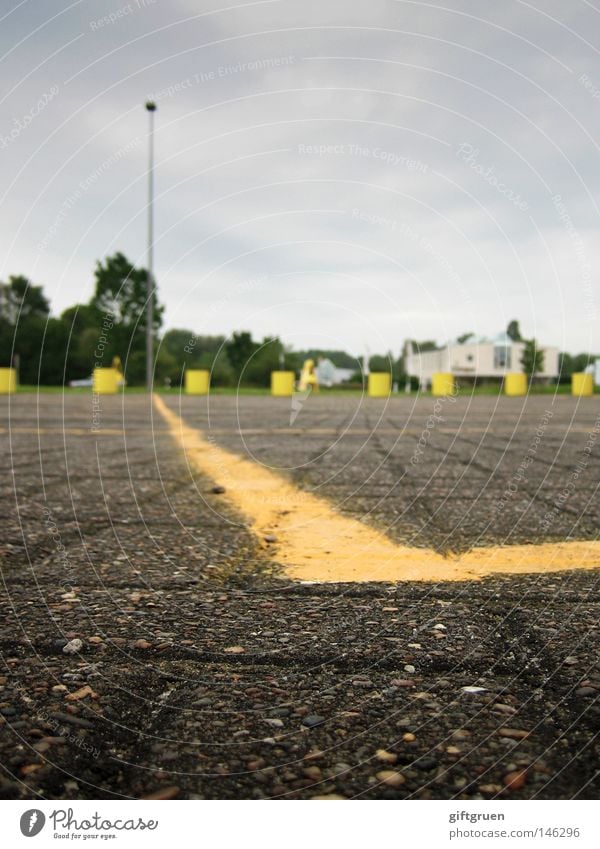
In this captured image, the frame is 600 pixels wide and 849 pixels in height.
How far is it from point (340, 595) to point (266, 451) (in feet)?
11.2

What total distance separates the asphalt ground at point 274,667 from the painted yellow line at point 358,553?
73 mm

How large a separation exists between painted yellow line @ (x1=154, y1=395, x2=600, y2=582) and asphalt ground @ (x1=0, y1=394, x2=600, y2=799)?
73mm

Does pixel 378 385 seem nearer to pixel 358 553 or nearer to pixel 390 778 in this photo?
pixel 358 553

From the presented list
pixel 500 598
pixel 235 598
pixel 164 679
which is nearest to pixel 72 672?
pixel 164 679

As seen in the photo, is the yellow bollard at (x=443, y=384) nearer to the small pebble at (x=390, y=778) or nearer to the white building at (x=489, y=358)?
the small pebble at (x=390, y=778)

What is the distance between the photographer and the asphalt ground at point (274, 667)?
88 cm

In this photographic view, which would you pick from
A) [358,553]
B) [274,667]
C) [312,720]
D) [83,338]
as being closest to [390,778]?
[312,720]

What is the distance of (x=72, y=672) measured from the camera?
3.81 ft

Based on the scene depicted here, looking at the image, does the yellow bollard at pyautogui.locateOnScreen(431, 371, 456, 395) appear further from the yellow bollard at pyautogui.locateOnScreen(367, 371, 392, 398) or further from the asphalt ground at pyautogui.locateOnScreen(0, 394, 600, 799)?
the asphalt ground at pyautogui.locateOnScreen(0, 394, 600, 799)

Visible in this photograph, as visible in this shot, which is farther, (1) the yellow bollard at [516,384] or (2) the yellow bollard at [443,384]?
(1) the yellow bollard at [516,384]

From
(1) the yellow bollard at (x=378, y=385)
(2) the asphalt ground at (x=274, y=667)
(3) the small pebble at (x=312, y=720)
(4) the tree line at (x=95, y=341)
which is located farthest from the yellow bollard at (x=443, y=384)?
(3) the small pebble at (x=312, y=720)

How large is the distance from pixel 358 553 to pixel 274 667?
0.94 m

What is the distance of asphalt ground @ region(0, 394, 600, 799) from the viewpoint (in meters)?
0.88

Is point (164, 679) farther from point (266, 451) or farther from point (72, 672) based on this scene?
point (266, 451)
